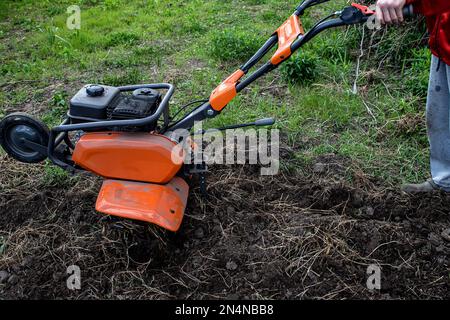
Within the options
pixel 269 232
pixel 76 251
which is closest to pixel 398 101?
pixel 269 232

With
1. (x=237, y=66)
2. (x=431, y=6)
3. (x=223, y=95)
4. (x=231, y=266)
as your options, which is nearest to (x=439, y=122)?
(x=431, y=6)

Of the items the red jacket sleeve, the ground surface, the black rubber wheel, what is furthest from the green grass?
the red jacket sleeve

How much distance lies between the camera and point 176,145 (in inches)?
108

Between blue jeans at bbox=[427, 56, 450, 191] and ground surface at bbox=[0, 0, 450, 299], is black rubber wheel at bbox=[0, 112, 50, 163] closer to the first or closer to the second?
ground surface at bbox=[0, 0, 450, 299]

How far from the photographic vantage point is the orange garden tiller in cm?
264

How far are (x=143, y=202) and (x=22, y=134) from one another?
2.99 feet

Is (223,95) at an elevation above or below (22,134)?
above

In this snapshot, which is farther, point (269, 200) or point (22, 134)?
point (269, 200)

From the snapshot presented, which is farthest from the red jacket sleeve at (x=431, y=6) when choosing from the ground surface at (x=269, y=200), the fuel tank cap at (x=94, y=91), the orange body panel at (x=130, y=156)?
the fuel tank cap at (x=94, y=91)

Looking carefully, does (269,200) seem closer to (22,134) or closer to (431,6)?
(431,6)

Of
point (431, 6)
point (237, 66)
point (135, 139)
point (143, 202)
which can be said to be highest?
point (431, 6)

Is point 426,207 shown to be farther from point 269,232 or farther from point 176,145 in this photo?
point 176,145

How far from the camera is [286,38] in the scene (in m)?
2.80

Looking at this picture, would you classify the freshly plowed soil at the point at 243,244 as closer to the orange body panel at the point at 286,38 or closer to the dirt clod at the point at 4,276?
the dirt clod at the point at 4,276
